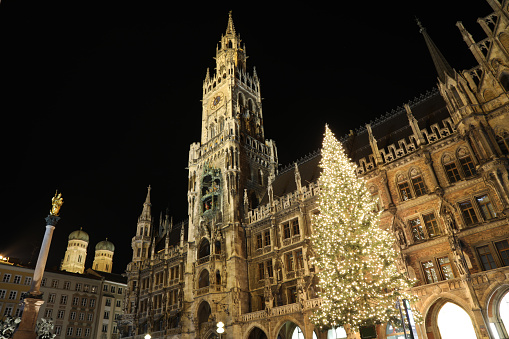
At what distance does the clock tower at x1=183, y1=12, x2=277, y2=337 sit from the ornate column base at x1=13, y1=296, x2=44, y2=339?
624 inches

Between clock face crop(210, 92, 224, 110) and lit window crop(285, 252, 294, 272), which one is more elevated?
clock face crop(210, 92, 224, 110)

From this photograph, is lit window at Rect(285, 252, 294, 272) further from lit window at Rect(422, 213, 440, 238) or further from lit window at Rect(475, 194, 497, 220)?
lit window at Rect(475, 194, 497, 220)

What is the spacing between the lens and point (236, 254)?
116ft

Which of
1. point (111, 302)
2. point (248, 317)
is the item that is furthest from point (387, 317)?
point (111, 302)

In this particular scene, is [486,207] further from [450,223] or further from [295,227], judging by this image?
[295,227]

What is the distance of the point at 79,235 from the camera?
92.9 m

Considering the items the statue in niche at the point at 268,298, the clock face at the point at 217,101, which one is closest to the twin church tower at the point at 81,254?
the clock face at the point at 217,101

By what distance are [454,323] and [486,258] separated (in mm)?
4790

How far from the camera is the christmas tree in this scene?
19125 mm

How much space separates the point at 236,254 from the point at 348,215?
17.2m

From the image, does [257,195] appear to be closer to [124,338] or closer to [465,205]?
[465,205]

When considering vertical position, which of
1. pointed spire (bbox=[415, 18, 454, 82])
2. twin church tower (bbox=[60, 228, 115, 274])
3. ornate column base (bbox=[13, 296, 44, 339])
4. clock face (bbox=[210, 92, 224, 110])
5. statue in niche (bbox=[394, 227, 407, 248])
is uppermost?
clock face (bbox=[210, 92, 224, 110])

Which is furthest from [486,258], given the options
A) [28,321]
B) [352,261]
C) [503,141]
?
[28,321]

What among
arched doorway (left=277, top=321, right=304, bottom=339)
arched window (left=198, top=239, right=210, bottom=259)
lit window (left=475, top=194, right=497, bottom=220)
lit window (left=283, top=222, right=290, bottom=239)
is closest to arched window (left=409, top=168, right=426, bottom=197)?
lit window (left=475, top=194, right=497, bottom=220)
